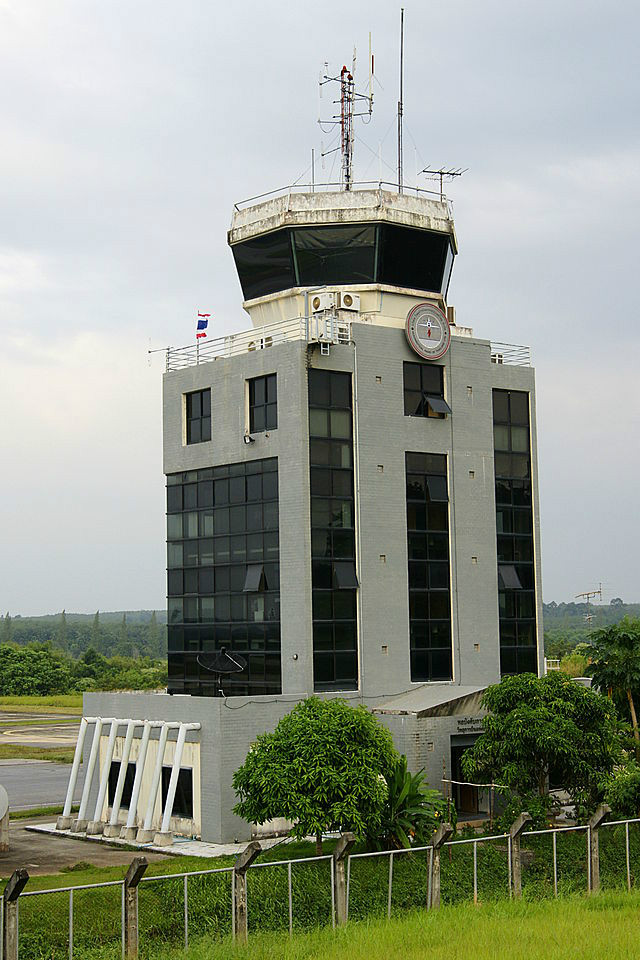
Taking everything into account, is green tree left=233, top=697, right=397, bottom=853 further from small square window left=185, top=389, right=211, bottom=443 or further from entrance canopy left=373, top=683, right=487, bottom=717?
small square window left=185, top=389, right=211, bottom=443

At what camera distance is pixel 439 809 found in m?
36.9

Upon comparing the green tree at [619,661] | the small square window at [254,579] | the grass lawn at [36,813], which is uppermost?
the small square window at [254,579]

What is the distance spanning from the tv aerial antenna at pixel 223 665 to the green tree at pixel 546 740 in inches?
414

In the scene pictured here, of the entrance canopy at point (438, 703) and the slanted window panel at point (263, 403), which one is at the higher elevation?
the slanted window panel at point (263, 403)

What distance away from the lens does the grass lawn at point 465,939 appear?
68.0 ft

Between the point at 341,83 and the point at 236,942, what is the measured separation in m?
38.9

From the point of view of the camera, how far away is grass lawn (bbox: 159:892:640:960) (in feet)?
68.0

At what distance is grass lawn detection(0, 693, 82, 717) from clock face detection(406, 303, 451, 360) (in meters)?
80.7

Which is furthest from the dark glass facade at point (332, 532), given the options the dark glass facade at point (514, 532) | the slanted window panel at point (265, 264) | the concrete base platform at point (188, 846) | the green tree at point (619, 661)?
the green tree at point (619, 661)

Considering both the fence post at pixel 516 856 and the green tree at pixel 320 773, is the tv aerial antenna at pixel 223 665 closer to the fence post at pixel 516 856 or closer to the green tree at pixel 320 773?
the green tree at pixel 320 773

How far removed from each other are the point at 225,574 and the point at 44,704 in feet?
295

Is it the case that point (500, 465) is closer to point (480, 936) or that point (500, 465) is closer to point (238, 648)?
point (238, 648)

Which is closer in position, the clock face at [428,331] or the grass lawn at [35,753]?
the clock face at [428,331]

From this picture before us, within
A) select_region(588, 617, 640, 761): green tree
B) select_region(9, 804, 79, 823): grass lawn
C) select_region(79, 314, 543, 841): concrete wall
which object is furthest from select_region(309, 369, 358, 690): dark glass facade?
select_region(9, 804, 79, 823): grass lawn
